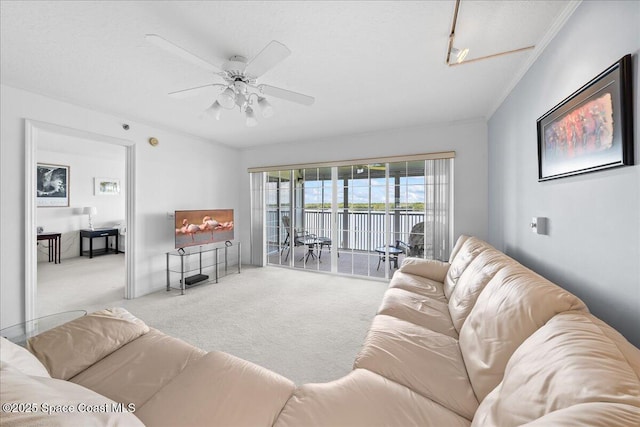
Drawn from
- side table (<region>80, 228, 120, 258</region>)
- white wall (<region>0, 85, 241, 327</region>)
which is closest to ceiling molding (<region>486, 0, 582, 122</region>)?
white wall (<region>0, 85, 241, 327</region>)

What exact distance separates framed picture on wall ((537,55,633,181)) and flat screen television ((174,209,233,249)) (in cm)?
426

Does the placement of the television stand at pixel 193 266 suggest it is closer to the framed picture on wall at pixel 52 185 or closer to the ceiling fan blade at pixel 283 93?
the ceiling fan blade at pixel 283 93

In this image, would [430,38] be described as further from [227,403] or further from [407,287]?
[227,403]

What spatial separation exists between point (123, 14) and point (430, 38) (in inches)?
79.9

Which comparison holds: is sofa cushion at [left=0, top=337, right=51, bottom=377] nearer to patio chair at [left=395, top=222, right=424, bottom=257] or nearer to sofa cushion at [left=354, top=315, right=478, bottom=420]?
sofa cushion at [left=354, top=315, right=478, bottom=420]

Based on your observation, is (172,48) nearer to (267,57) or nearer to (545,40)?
(267,57)

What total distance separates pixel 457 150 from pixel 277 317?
337cm

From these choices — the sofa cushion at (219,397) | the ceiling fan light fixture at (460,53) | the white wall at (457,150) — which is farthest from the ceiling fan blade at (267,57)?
the white wall at (457,150)

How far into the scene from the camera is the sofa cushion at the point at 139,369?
108 centimetres

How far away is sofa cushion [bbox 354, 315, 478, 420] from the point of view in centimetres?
111

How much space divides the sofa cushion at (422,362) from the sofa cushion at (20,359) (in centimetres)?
136

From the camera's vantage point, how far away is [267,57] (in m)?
1.58

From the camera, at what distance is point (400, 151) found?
398 cm

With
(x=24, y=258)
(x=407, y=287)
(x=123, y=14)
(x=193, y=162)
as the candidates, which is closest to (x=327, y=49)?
(x=123, y=14)
